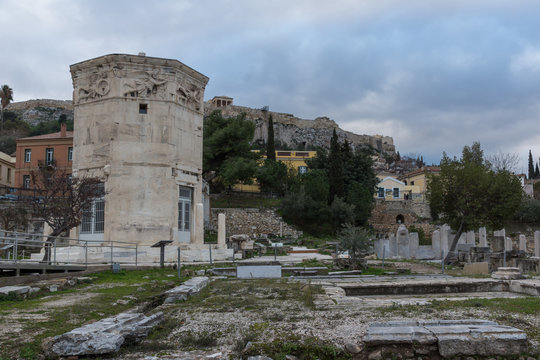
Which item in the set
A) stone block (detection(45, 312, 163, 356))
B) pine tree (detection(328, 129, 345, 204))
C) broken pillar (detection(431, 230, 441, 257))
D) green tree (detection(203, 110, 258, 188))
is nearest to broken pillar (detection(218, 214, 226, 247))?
broken pillar (detection(431, 230, 441, 257))

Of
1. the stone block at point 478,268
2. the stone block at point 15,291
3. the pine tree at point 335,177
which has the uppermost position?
the pine tree at point 335,177

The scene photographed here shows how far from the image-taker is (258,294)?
1098cm

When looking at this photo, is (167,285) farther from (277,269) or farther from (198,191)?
(198,191)

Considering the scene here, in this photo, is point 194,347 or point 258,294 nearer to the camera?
point 194,347

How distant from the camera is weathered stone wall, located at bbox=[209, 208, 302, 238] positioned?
1817 inches

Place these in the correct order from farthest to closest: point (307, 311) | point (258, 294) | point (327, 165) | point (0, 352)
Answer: point (327, 165), point (258, 294), point (307, 311), point (0, 352)

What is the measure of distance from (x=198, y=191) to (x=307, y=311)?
1883cm

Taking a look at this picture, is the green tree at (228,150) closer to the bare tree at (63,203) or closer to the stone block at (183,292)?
the bare tree at (63,203)

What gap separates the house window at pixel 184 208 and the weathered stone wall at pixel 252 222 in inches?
767

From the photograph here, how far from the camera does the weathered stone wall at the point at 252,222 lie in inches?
1817

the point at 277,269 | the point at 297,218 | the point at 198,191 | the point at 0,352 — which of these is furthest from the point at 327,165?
the point at 0,352

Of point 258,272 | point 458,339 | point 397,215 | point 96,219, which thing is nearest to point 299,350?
point 458,339

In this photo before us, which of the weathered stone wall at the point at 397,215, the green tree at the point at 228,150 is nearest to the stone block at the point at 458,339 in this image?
the green tree at the point at 228,150

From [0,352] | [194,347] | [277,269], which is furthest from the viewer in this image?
[277,269]
